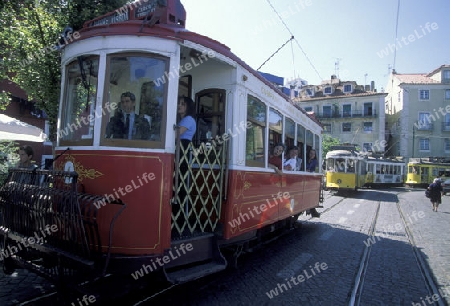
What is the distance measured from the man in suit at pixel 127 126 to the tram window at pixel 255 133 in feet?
5.58

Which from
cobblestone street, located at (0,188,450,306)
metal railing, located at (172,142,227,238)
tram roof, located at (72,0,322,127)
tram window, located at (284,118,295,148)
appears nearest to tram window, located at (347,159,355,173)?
cobblestone street, located at (0,188,450,306)

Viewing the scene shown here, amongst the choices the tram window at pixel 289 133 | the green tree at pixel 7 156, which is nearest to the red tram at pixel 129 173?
the tram window at pixel 289 133

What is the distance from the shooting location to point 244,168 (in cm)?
466

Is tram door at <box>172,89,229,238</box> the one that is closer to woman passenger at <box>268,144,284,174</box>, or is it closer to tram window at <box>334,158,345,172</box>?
woman passenger at <box>268,144,284,174</box>

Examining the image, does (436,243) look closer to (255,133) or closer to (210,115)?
(255,133)

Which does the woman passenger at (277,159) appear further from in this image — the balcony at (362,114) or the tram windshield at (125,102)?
the balcony at (362,114)

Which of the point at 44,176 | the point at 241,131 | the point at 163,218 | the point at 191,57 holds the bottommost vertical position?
the point at 163,218

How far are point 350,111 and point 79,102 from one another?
43460 mm

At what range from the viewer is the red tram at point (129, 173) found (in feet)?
10.7

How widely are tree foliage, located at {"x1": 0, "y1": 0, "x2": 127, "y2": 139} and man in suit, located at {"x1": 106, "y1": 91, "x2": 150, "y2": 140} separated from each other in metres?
4.59

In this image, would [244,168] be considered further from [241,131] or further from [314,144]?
[314,144]

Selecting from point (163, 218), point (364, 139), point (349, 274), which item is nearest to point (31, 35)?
point (163, 218)

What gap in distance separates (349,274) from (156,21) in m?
4.80

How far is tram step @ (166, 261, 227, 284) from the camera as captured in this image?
3457 millimetres
